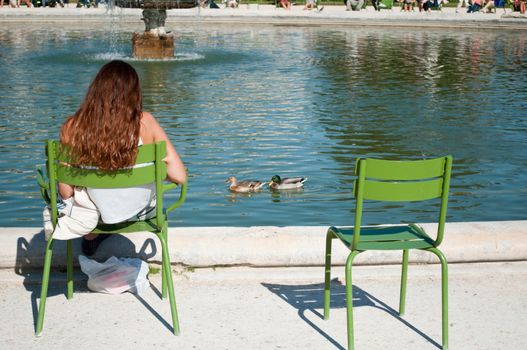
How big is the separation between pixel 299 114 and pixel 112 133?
928cm

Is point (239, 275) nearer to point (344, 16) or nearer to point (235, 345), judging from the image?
point (235, 345)

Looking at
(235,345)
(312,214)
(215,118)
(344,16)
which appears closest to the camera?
(235,345)

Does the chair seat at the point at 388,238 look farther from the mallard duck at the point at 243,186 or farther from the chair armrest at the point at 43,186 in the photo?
the mallard duck at the point at 243,186

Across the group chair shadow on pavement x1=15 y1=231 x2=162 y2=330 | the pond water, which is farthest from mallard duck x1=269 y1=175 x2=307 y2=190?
chair shadow on pavement x1=15 y1=231 x2=162 y2=330

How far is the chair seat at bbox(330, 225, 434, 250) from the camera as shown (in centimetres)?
443

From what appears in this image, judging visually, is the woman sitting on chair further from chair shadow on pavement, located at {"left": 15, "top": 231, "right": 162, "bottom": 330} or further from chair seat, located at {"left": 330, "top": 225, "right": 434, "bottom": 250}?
chair seat, located at {"left": 330, "top": 225, "right": 434, "bottom": 250}

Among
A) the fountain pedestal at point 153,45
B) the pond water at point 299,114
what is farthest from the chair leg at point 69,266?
the fountain pedestal at point 153,45

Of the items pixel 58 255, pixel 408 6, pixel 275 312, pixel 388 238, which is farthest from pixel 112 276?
pixel 408 6

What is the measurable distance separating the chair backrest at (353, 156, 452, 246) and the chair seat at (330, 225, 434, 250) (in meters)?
0.13

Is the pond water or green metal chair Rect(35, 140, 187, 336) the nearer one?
green metal chair Rect(35, 140, 187, 336)

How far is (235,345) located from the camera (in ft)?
14.6

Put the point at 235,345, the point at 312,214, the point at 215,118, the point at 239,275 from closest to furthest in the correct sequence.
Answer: the point at 235,345 → the point at 239,275 → the point at 312,214 → the point at 215,118

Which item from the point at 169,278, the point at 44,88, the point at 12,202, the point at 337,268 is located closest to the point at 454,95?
the point at 44,88

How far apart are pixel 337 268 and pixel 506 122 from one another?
8.54 meters
